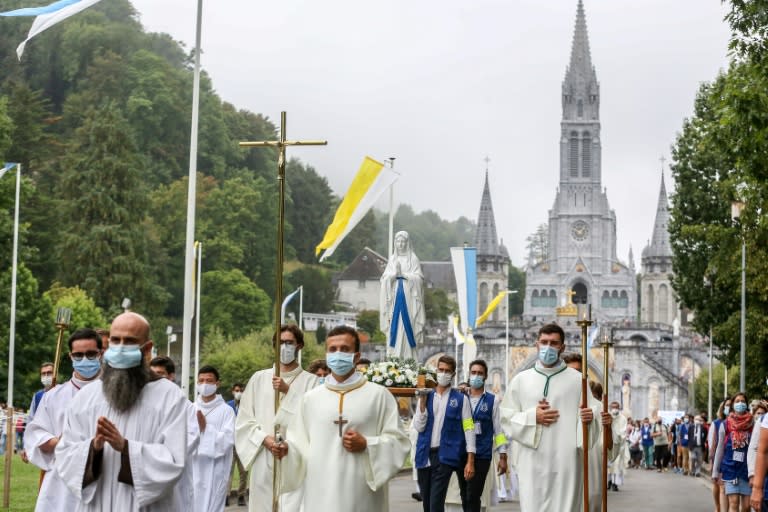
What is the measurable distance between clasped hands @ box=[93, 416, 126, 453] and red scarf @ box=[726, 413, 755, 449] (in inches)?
458

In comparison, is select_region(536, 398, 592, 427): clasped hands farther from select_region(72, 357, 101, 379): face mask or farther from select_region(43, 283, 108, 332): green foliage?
select_region(43, 283, 108, 332): green foliage

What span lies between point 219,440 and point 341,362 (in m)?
5.00

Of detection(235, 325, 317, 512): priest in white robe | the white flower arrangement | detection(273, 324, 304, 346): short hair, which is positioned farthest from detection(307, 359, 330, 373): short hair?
the white flower arrangement

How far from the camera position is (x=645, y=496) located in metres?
29.4

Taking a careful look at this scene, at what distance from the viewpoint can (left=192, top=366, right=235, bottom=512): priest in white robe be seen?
50.6ft

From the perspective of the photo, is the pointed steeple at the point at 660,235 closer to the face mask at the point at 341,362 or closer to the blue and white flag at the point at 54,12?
the blue and white flag at the point at 54,12

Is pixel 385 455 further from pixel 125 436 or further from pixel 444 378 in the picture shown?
pixel 444 378

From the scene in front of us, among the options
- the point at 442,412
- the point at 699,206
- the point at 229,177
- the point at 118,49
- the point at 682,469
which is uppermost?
the point at 118,49

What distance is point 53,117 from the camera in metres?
96.0

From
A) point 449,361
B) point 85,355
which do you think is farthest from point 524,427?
point 85,355

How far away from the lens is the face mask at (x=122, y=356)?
8.23 meters

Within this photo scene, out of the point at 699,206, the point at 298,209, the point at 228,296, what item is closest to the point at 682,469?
the point at 699,206

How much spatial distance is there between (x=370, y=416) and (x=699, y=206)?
3674 cm

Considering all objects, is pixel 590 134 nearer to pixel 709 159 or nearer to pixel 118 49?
pixel 118 49
